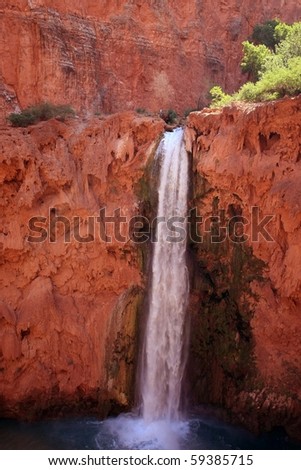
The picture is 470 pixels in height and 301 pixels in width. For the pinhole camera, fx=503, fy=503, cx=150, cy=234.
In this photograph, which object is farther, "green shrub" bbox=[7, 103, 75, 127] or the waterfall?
"green shrub" bbox=[7, 103, 75, 127]

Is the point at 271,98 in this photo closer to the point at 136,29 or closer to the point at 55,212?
the point at 55,212

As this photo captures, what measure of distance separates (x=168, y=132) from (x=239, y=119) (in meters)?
2.56

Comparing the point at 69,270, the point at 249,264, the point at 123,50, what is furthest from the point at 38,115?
the point at 249,264

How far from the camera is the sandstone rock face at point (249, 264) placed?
1254 cm

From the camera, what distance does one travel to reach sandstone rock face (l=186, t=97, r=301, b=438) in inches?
494

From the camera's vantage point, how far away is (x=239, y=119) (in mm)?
13297

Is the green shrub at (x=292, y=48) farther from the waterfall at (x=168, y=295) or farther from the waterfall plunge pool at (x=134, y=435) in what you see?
the waterfall plunge pool at (x=134, y=435)

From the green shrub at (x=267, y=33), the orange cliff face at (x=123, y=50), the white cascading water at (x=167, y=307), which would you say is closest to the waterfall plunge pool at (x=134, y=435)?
the white cascading water at (x=167, y=307)

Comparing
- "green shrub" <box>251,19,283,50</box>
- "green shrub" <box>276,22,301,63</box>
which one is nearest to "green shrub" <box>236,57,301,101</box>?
"green shrub" <box>276,22,301,63</box>

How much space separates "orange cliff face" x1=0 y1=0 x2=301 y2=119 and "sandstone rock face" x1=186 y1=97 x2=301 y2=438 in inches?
370

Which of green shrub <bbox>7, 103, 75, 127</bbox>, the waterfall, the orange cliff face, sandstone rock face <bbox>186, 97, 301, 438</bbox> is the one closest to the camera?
sandstone rock face <bbox>186, 97, 301, 438</bbox>

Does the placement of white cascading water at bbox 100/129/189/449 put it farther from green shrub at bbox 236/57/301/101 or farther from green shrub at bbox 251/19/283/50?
green shrub at bbox 251/19/283/50

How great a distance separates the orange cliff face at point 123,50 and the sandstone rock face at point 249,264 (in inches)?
370

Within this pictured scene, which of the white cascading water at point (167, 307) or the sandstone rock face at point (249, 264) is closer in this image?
the sandstone rock face at point (249, 264)
